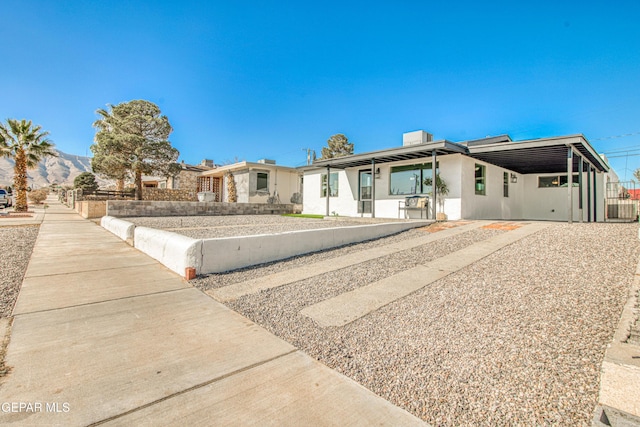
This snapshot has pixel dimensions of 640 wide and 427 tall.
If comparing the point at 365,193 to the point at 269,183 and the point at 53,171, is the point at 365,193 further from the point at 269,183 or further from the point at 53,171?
the point at 53,171

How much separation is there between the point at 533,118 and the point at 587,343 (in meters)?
26.7

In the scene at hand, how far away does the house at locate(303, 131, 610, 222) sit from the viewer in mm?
10305


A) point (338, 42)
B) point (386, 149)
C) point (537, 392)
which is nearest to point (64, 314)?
point (537, 392)

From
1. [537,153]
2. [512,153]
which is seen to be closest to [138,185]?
[512,153]

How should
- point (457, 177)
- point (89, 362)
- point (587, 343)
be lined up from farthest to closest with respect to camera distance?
point (457, 177) → point (587, 343) → point (89, 362)

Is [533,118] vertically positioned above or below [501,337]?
above

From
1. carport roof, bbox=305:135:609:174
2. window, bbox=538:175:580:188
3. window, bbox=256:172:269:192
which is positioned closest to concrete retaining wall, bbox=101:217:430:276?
carport roof, bbox=305:135:609:174

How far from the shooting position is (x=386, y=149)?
11.6 metres

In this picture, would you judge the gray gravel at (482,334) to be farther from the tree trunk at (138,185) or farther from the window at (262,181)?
the tree trunk at (138,185)

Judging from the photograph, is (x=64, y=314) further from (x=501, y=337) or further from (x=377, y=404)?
(x=501, y=337)

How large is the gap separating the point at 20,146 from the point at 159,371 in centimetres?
2424

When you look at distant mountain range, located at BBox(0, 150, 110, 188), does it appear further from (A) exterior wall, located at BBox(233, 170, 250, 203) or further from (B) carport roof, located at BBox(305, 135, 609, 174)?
(B) carport roof, located at BBox(305, 135, 609, 174)

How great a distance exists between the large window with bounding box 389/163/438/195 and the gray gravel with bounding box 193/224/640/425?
25.6ft

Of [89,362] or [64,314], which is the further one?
[64,314]
